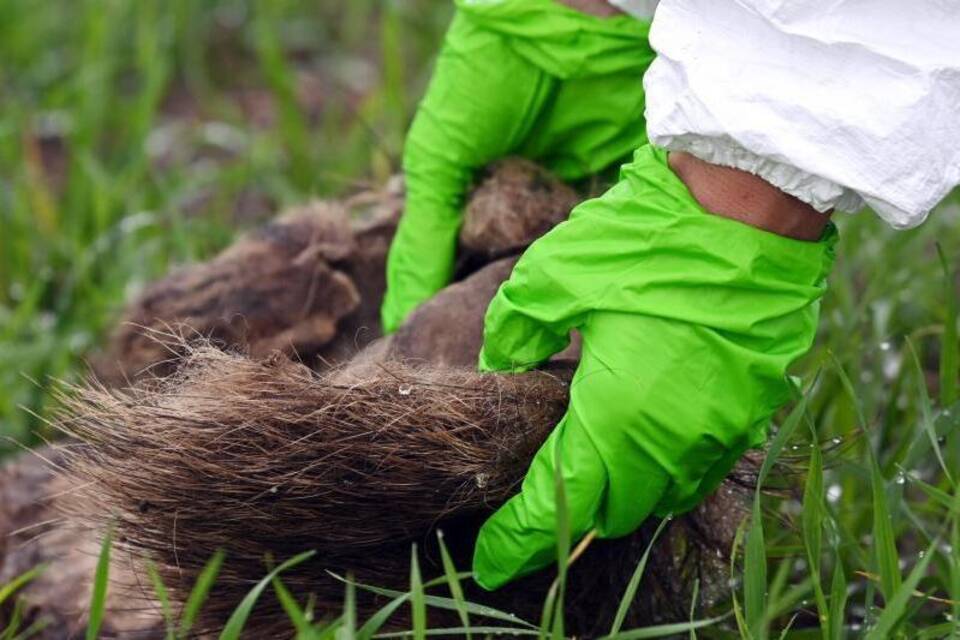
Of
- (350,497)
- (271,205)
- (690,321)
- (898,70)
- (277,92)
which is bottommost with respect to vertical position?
(271,205)

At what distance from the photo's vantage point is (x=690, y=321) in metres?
1.27

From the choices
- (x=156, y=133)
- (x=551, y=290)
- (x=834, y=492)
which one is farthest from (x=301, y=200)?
(x=551, y=290)

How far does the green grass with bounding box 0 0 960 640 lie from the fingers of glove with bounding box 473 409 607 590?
5 centimetres

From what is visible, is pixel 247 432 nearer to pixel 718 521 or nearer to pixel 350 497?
pixel 350 497

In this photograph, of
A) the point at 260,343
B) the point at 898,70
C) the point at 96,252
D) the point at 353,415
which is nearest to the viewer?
the point at 898,70

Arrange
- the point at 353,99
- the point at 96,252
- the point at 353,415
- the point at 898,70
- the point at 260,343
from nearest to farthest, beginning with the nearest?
the point at 898,70
the point at 353,415
the point at 260,343
the point at 96,252
the point at 353,99

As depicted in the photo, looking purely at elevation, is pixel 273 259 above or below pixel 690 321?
below

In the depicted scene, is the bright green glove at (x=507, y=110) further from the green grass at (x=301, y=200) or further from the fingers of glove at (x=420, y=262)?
the green grass at (x=301, y=200)

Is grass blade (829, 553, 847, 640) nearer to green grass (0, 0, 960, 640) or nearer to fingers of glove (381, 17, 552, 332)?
green grass (0, 0, 960, 640)

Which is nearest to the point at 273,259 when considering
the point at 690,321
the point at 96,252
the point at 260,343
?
the point at 260,343

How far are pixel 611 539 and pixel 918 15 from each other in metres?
0.64

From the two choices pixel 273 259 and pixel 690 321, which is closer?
pixel 690 321

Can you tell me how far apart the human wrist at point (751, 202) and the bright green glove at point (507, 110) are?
40 centimetres

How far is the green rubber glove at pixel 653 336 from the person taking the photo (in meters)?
1.28
